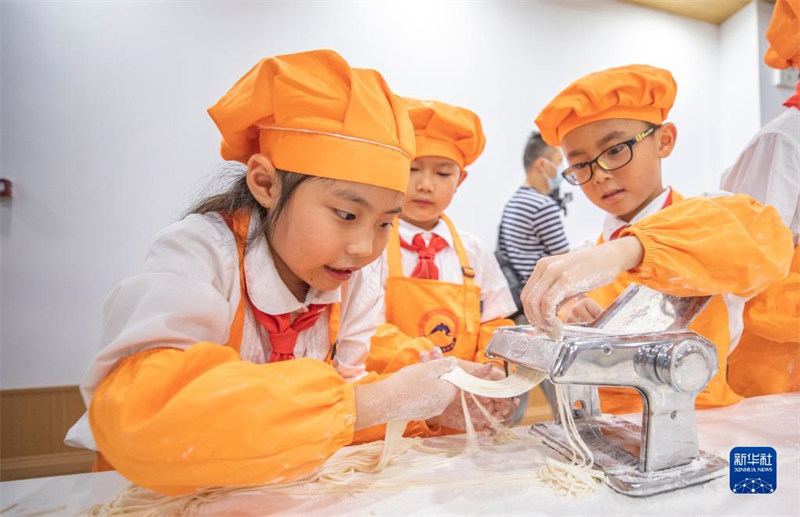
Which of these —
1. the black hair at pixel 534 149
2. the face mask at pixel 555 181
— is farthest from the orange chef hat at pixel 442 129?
the face mask at pixel 555 181

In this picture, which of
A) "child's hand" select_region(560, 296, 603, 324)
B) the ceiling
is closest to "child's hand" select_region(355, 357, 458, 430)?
"child's hand" select_region(560, 296, 603, 324)

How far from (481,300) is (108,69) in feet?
5.96

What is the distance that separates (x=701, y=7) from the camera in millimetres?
1915

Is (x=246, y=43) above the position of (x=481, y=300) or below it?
above

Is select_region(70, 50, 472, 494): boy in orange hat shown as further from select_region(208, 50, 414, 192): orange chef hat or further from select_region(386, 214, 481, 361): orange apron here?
select_region(386, 214, 481, 361): orange apron

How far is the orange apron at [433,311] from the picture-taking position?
1541 millimetres

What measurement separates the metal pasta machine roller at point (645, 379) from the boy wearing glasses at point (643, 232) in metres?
0.07

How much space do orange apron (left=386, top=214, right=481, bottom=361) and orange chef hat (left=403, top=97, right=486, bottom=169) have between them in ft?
1.31

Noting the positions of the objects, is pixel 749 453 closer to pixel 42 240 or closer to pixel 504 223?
pixel 504 223

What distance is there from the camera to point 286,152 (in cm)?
81

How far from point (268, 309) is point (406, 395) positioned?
33 cm

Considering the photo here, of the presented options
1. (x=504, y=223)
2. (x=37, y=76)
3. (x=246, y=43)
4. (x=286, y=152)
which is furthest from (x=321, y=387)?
(x=37, y=76)

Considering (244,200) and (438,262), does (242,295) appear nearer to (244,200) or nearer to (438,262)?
(244,200)

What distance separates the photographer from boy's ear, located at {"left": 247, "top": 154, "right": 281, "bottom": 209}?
84 centimetres
